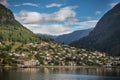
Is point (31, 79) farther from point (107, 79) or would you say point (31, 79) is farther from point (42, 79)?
point (107, 79)

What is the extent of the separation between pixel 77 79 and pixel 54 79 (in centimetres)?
1174

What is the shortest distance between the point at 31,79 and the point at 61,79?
53.3 ft

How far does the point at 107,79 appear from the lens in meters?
156

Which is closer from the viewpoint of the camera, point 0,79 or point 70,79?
point 0,79

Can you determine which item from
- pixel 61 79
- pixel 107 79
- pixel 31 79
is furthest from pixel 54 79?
pixel 107 79

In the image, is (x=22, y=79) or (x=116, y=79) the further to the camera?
(x=116, y=79)

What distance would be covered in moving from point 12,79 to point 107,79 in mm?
46494

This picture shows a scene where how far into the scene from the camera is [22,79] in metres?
140

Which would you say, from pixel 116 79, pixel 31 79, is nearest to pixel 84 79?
pixel 116 79

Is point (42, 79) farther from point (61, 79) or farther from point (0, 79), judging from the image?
point (0, 79)

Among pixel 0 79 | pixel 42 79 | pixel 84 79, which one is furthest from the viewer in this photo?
pixel 84 79

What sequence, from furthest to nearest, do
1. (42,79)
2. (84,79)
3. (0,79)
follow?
(84,79)
(42,79)
(0,79)

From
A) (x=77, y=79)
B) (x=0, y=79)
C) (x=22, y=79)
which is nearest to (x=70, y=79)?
(x=77, y=79)

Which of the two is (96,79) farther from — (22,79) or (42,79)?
(22,79)
